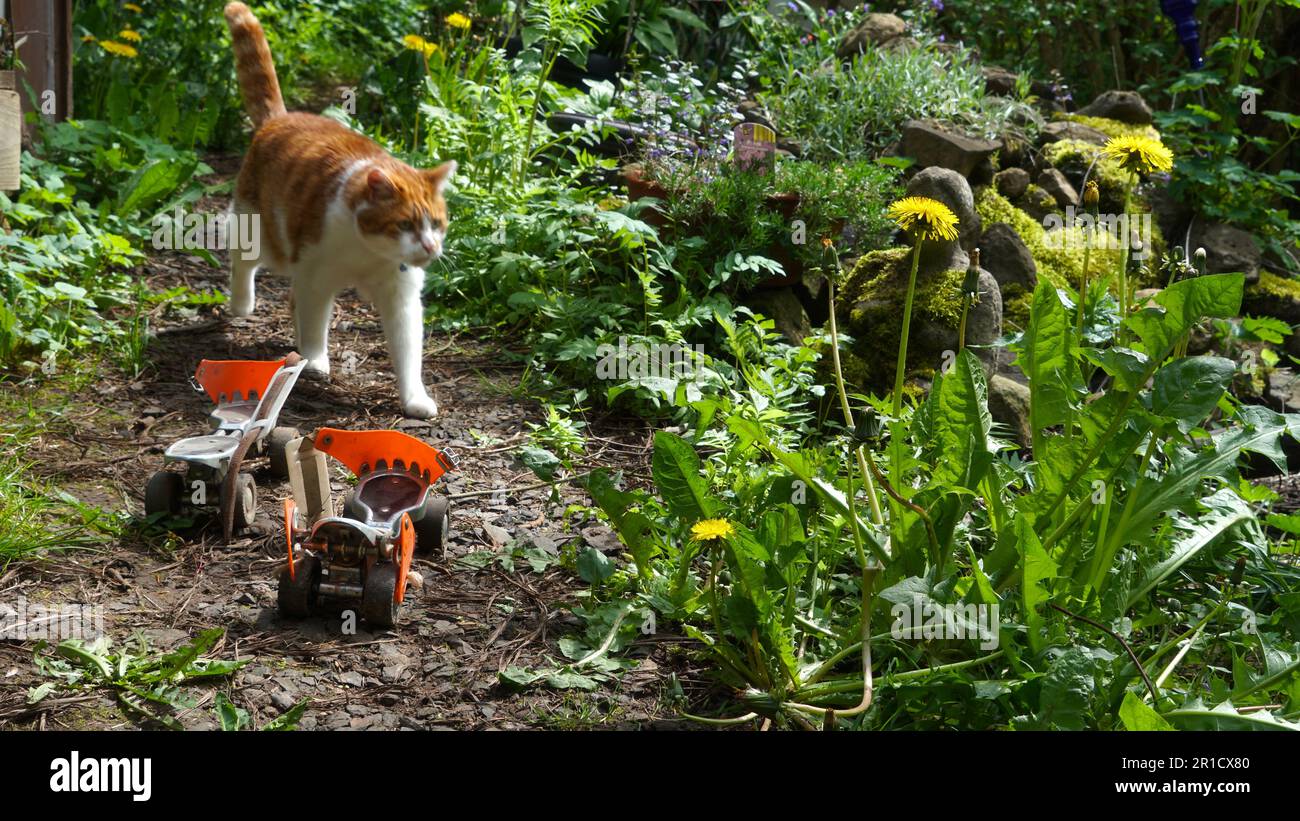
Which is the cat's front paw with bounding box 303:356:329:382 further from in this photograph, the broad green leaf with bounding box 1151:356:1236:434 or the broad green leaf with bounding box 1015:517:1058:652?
the broad green leaf with bounding box 1151:356:1236:434

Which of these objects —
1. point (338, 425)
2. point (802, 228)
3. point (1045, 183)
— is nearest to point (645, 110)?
point (802, 228)

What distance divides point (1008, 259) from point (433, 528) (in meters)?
2.97

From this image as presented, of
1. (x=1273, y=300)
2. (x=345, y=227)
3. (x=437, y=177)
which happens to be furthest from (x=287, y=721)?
(x=1273, y=300)

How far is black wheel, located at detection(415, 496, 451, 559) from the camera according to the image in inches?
119

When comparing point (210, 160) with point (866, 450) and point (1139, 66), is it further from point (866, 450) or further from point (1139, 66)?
point (1139, 66)

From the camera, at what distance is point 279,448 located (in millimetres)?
3350

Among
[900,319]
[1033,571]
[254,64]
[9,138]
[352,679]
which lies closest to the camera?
[1033,571]

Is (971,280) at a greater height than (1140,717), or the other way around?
(971,280)

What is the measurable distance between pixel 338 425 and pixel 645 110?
2.41 metres

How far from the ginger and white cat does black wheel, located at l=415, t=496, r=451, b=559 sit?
93cm

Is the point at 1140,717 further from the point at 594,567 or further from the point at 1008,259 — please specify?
the point at 1008,259

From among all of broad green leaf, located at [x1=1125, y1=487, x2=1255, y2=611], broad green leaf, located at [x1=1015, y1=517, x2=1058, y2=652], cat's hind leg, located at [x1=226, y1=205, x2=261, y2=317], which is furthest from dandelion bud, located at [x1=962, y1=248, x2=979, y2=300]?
cat's hind leg, located at [x1=226, y1=205, x2=261, y2=317]

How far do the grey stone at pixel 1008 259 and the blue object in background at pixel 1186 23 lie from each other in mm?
2805

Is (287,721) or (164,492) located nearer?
(287,721)
